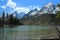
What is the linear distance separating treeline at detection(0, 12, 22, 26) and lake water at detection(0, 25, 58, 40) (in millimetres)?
105

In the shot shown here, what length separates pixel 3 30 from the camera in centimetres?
316

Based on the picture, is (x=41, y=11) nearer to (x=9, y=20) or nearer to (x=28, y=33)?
(x=28, y=33)

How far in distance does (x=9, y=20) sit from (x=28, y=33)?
0.48 m

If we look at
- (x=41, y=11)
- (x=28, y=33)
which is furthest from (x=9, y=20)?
(x=41, y=11)

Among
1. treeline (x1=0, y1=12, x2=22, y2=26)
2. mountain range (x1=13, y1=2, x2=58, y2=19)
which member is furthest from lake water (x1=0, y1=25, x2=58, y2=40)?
mountain range (x1=13, y1=2, x2=58, y2=19)

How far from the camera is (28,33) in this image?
3.19 m

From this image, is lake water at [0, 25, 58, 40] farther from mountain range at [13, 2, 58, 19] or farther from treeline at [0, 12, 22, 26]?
mountain range at [13, 2, 58, 19]

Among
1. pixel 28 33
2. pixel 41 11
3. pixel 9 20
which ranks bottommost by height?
pixel 28 33

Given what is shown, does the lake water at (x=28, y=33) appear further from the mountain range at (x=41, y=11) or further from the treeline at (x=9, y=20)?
the mountain range at (x=41, y=11)

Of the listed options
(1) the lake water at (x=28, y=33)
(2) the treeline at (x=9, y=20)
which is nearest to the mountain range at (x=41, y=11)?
(2) the treeline at (x=9, y=20)

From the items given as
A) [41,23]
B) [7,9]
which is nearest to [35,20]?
[41,23]

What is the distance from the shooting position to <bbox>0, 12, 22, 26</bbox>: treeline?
3.16 metres

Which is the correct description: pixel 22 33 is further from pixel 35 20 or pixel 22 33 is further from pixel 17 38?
pixel 35 20

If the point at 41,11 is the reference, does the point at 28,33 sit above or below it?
below
